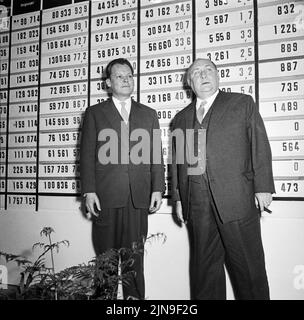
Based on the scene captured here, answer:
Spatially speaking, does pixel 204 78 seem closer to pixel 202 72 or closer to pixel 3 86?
pixel 202 72

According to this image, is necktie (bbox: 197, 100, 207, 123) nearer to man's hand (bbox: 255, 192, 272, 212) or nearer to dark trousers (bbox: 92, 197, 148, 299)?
man's hand (bbox: 255, 192, 272, 212)

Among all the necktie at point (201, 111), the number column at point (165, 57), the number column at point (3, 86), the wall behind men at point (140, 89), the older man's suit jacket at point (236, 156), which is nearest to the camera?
the older man's suit jacket at point (236, 156)

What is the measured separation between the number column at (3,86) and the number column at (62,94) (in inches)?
17.1

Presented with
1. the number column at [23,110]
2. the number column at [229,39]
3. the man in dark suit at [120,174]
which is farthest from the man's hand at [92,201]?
the number column at [229,39]

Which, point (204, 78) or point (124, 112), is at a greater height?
point (204, 78)

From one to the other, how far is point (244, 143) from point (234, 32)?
97cm

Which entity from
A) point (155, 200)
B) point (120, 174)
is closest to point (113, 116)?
point (120, 174)

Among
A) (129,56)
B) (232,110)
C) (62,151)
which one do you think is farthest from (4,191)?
(232,110)

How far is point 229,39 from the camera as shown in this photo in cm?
246

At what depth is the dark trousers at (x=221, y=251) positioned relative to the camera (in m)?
1.92

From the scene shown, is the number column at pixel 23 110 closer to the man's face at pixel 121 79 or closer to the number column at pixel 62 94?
the number column at pixel 62 94

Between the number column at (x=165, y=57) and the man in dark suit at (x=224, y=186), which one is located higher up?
the number column at (x=165, y=57)

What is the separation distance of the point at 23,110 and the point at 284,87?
7.43 ft
